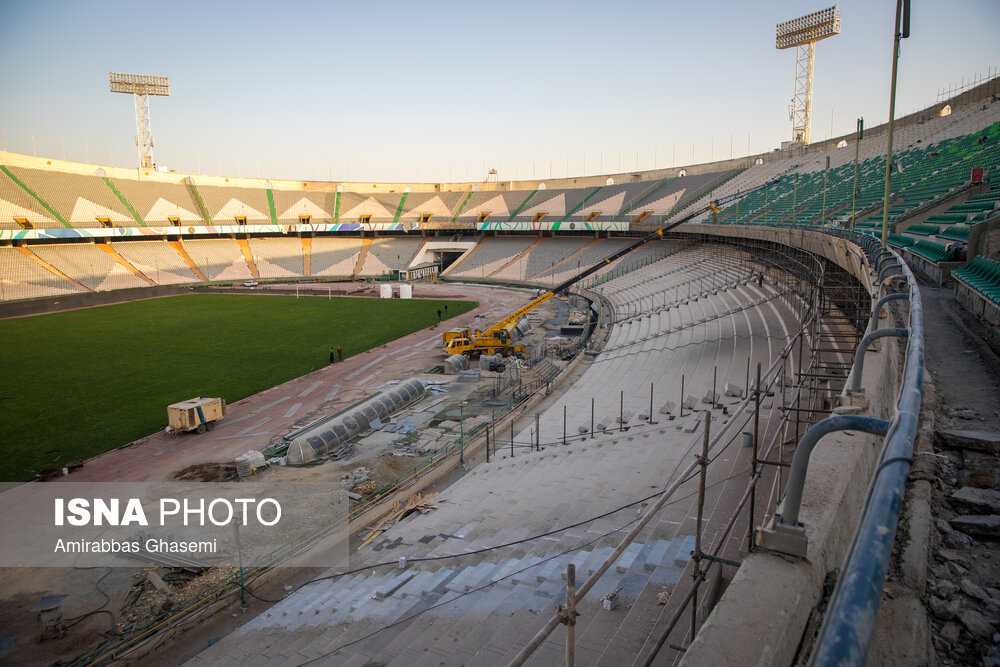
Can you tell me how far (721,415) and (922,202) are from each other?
41.5ft

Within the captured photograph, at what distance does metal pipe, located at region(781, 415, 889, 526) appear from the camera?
2631mm

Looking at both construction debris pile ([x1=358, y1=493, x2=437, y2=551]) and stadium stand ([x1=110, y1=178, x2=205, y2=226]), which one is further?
stadium stand ([x1=110, y1=178, x2=205, y2=226])

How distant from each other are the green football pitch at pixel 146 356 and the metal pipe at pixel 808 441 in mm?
18711

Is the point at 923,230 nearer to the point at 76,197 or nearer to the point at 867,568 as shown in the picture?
the point at 867,568

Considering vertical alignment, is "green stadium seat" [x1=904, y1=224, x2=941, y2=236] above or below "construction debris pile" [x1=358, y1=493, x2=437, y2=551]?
above

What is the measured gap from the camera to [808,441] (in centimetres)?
326

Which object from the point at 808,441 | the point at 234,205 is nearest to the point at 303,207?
the point at 234,205

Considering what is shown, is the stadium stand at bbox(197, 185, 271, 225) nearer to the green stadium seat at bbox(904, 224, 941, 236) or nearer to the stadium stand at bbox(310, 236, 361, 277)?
the stadium stand at bbox(310, 236, 361, 277)

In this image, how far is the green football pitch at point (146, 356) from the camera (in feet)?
62.0

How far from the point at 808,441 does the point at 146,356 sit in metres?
31.6

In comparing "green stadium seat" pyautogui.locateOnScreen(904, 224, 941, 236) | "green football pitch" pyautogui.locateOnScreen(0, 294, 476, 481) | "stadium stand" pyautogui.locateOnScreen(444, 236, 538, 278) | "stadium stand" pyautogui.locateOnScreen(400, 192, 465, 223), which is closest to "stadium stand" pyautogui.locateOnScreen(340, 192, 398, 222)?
"stadium stand" pyautogui.locateOnScreen(400, 192, 465, 223)

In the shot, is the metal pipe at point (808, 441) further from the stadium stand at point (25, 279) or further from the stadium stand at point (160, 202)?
the stadium stand at point (160, 202)

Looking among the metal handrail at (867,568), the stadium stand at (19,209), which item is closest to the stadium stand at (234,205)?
the stadium stand at (19,209)

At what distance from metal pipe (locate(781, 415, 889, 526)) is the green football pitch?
18.7m
